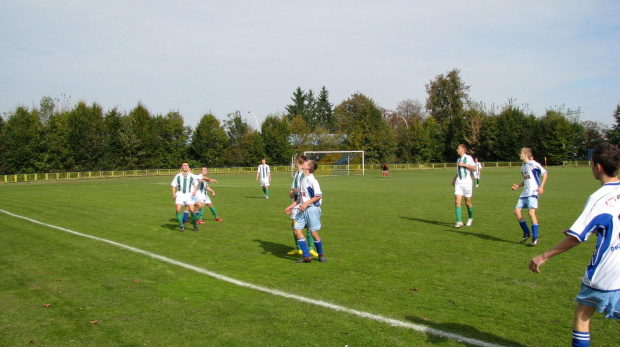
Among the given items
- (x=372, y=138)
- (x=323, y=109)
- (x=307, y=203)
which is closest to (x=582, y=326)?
(x=307, y=203)

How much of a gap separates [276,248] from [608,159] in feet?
23.3

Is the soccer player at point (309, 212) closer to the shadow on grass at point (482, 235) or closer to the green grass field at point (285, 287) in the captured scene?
the green grass field at point (285, 287)

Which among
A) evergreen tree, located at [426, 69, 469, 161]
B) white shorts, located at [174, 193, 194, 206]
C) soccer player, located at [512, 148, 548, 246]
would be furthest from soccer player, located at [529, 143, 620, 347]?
evergreen tree, located at [426, 69, 469, 161]

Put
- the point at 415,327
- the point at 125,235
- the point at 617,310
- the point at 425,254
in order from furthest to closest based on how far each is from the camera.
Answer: the point at 125,235, the point at 425,254, the point at 415,327, the point at 617,310

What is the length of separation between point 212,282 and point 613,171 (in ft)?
18.0

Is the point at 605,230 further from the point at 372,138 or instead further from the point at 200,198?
the point at 372,138

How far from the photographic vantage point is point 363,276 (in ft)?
23.8

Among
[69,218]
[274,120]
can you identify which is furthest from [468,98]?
[69,218]

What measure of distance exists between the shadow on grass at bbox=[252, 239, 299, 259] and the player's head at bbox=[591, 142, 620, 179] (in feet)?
19.9

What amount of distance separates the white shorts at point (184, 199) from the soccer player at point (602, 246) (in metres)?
10.0

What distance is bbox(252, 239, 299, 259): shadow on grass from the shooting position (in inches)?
357

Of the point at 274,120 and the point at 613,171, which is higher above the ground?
the point at 274,120

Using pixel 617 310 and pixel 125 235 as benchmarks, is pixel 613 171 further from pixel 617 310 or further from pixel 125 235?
pixel 125 235

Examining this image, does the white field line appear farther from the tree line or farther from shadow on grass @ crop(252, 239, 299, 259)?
the tree line
